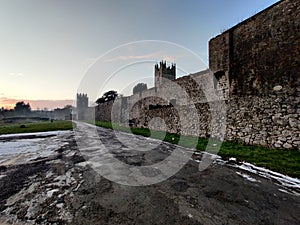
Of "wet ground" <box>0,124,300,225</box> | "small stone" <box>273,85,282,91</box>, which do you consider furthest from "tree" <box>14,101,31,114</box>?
"small stone" <box>273,85,282,91</box>

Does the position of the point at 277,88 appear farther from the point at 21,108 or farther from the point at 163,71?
the point at 21,108

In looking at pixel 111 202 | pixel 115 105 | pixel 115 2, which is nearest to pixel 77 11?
pixel 115 2

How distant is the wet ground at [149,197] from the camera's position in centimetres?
232

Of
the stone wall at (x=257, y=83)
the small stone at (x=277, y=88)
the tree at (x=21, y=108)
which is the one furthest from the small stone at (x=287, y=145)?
the tree at (x=21, y=108)

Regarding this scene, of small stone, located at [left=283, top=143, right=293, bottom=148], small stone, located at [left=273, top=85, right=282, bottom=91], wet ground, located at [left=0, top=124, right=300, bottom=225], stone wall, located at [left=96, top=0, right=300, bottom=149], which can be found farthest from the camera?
small stone, located at [left=273, top=85, right=282, bottom=91]

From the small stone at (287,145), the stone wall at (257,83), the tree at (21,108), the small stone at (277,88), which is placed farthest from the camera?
the tree at (21,108)

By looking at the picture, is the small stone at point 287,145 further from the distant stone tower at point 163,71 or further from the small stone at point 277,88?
the distant stone tower at point 163,71

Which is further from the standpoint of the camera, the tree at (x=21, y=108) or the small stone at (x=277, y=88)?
the tree at (x=21, y=108)

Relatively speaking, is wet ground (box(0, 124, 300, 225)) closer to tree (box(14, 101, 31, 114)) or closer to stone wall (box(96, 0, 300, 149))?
stone wall (box(96, 0, 300, 149))

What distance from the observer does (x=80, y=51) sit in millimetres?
18312

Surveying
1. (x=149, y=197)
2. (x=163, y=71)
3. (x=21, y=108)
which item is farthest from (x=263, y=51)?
(x=21, y=108)

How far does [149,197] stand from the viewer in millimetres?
2926

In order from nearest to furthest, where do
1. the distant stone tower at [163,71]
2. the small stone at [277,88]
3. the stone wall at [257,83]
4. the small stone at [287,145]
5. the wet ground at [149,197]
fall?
the wet ground at [149,197], the small stone at [287,145], the stone wall at [257,83], the small stone at [277,88], the distant stone tower at [163,71]

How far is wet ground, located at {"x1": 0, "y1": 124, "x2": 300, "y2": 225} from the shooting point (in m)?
2.32
